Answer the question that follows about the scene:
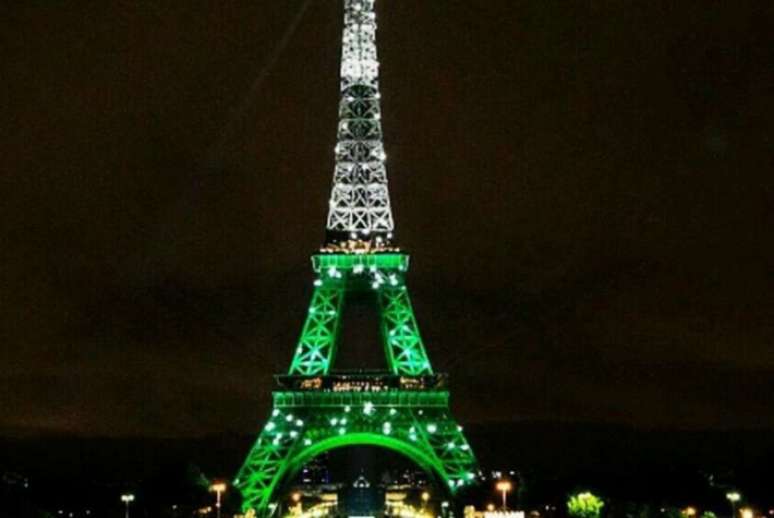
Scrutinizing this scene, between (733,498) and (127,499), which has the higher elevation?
(127,499)

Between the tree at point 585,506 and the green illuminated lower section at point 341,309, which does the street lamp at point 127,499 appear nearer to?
the green illuminated lower section at point 341,309

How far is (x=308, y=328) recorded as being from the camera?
7825cm

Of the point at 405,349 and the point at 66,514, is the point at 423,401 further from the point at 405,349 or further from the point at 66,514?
the point at 66,514

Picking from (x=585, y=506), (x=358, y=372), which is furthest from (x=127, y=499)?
(x=585, y=506)

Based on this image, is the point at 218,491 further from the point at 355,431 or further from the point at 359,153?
the point at 359,153

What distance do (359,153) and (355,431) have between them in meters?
16.1

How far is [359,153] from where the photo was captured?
79.1 metres

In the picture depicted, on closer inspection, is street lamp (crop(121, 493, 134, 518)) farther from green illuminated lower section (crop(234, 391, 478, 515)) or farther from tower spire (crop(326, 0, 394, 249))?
tower spire (crop(326, 0, 394, 249))

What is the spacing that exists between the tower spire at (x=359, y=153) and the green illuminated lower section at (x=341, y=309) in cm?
123

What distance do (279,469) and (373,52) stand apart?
24.6 metres

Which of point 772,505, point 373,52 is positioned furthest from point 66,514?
point 772,505

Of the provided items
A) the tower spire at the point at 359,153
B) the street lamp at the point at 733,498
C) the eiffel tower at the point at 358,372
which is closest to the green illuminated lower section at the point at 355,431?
the eiffel tower at the point at 358,372

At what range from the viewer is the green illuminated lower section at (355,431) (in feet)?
243

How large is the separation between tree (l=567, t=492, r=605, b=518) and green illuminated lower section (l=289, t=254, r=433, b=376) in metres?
10.9
